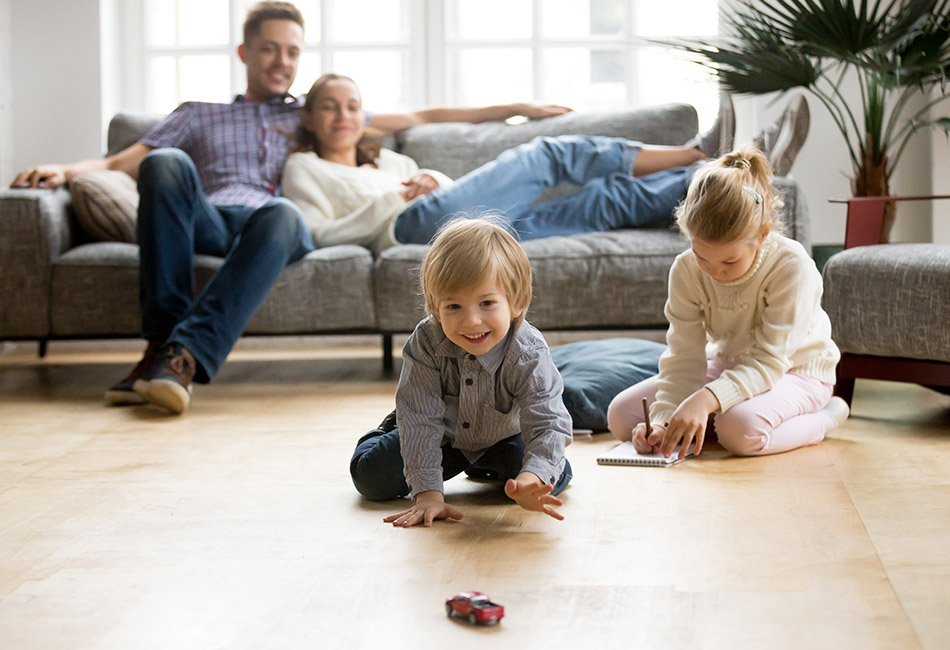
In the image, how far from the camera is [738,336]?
6.59ft

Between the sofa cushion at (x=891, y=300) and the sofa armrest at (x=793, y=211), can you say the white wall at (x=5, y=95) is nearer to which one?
the sofa armrest at (x=793, y=211)

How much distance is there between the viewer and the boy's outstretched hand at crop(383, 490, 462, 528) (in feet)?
4.91

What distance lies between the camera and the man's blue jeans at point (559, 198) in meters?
2.86

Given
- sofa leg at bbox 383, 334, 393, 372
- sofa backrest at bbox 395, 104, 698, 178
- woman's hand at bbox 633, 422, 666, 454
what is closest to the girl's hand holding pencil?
woman's hand at bbox 633, 422, 666, 454

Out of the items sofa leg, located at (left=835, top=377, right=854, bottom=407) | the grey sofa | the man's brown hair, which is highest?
the man's brown hair

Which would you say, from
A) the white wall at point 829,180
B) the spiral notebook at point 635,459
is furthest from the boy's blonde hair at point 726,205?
the white wall at point 829,180

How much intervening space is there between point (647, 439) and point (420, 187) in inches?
51.3

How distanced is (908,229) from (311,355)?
6.75 feet

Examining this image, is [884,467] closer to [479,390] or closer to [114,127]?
[479,390]

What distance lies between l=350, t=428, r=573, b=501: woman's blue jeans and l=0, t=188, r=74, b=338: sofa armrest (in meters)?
1.48

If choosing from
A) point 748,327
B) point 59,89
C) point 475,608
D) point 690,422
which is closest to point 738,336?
point 748,327

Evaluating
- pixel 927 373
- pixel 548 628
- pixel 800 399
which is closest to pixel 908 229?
pixel 927 373

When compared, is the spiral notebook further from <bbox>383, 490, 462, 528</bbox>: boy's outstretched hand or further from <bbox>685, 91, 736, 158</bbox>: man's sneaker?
<bbox>685, 91, 736, 158</bbox>: man's sneaker

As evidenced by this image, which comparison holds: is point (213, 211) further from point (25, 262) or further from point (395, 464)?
point (395, 464)
